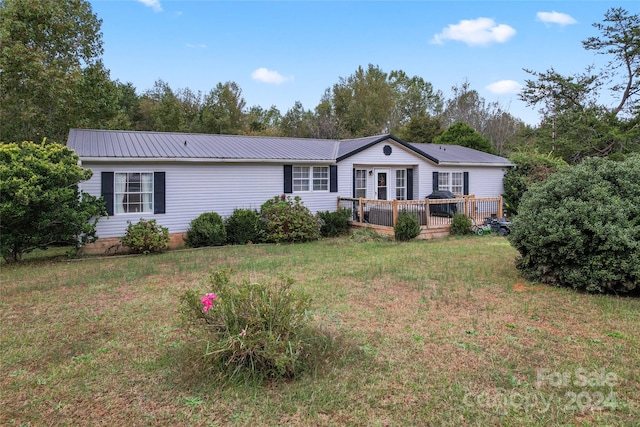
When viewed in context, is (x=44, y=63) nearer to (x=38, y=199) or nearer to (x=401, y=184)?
(x=38, y=199)

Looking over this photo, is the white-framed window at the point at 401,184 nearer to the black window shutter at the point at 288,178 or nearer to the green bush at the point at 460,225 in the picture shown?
the green bush at the point at 460,225

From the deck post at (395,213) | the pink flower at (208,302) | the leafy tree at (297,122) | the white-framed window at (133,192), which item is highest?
the leafy tree at (297,122)

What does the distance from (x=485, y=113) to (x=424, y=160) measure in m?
25.8

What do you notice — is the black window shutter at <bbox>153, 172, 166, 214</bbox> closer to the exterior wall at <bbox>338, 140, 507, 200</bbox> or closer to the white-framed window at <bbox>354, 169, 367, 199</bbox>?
the exterior wall at <bbox>338, 140, 507, 200</bbox>

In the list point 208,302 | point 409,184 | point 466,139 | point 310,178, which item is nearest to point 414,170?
point 409,184

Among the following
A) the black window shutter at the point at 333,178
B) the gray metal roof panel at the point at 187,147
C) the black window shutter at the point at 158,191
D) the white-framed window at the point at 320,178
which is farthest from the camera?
the black window shutter at the point at 333,178

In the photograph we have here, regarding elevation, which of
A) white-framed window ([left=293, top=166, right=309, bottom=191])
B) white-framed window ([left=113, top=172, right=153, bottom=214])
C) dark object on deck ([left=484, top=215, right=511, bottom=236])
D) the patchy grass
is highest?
white-framed window ([left=293, top=166, right=309, bottom=191])

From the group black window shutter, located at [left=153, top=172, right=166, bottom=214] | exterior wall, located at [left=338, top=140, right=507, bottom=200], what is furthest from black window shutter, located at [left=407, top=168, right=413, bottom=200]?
black window shutter, located at [left=153, top=172, right=166, bottom=214]

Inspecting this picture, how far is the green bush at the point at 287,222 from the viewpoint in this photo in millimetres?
12211

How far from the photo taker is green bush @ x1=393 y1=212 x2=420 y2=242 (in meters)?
12.0

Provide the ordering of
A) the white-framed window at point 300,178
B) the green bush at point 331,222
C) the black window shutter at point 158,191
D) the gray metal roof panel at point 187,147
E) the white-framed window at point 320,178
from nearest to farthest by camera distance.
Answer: the gray metal roof panel at point 187,147, the black window shutter at point 158,191, the green bush at point 331,222, the white-framed window at point 300,178, the white-framed window at point 320,178

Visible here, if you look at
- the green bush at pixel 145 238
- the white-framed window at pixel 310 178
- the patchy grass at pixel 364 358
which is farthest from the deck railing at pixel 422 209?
the green bush at pixel 145 238

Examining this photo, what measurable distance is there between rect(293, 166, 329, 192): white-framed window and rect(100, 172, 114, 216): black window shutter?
5652 millimetres

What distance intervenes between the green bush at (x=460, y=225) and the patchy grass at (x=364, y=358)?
18.4ft
